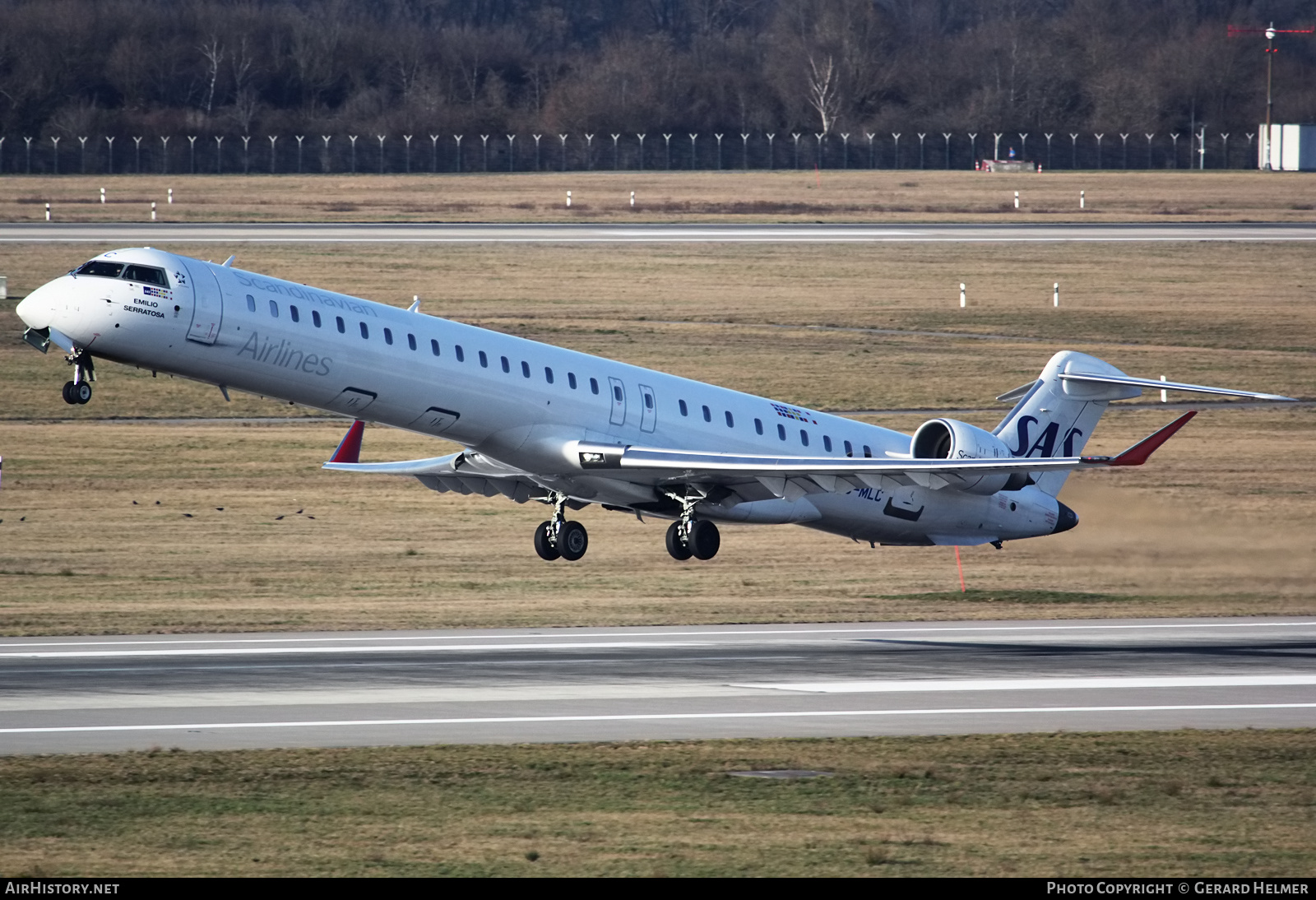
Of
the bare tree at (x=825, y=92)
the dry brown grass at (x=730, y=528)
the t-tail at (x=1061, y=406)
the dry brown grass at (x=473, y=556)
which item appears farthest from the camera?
the bare tree at (x=825, y=92)

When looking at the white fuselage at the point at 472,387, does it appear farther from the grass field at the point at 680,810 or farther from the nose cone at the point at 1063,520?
the grass field at the point at 680,810

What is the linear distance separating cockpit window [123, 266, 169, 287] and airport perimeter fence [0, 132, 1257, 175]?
9252 cm

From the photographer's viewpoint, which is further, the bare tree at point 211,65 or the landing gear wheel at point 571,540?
the bare tree at point 211,65

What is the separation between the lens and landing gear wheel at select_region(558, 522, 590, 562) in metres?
36.5

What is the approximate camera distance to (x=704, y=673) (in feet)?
101

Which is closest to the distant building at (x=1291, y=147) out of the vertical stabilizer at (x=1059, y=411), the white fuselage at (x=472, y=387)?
the vertical stabilizer at (x=1059, y=411)

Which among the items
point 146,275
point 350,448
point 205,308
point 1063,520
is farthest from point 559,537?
point 1063,520

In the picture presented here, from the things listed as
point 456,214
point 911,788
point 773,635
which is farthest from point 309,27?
point 911,788

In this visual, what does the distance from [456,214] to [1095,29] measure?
7552cm

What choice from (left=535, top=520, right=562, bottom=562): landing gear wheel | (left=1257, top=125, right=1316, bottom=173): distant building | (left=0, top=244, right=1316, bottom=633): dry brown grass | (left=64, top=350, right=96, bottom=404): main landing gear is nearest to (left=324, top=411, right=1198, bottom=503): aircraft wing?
(left=535, top=520, right=562, bottom=562): landing gear wheel

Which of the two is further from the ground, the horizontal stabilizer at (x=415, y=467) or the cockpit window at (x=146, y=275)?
the cockpit window at (x=146, y=275)

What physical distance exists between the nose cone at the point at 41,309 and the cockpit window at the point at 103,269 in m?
0.59

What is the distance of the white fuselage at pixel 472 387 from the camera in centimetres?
2939

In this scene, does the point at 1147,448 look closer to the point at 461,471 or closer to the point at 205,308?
the point at 461,471
